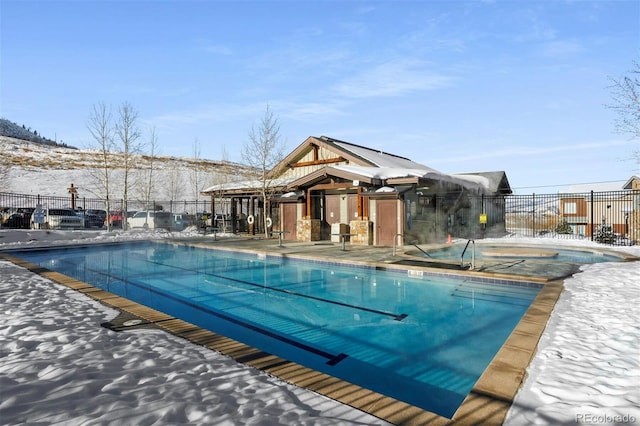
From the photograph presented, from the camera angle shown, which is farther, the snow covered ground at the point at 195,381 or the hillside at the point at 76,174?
the hillside at the point at 76,174

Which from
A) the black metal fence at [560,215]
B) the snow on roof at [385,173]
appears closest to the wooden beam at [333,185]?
the snow on roof at [385,173]

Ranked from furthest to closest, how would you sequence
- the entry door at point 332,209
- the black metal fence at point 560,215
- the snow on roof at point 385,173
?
→ the entry door at point 332,209 → the black metal fence at point 560,215 → the snow on roof at point 385,173

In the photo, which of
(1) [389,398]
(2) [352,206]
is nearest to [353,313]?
(1) [389,398]

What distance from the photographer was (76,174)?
49.5 metres

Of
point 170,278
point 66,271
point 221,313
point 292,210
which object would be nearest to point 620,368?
point 221,313

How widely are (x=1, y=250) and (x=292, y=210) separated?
13.0 meters

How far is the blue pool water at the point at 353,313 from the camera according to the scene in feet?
A: 13.8

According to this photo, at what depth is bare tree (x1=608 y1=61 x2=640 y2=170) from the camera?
10602mm

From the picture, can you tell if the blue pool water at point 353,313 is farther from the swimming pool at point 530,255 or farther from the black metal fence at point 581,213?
the black metal fence at point 581,213

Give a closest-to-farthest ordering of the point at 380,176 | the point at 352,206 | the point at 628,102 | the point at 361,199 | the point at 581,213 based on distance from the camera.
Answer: the point at 628,102 < the point at 380,176 < the point at 361,199 < the point at 352,206 < the point at 581,213

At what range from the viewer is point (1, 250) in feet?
43.3

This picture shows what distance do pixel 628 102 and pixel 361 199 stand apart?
10017 mm

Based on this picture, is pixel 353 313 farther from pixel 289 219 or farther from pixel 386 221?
pixel 289 219

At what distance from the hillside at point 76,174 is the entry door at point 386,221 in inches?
943
